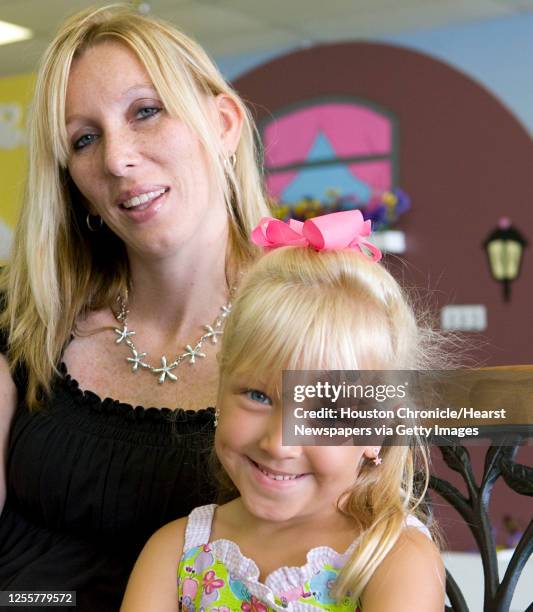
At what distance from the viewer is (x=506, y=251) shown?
223 inches

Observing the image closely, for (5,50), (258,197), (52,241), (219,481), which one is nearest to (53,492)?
(219,481)

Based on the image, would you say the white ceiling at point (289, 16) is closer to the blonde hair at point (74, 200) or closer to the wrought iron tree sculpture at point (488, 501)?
the blonde hair at point (74, 200)

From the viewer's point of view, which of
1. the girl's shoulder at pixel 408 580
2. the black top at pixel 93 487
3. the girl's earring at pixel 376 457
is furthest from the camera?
the black top at pixel 93 487

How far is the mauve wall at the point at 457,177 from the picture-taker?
18.5 ft

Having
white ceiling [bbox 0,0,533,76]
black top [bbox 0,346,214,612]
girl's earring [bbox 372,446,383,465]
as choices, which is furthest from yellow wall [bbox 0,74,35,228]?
girl's earring [bbox 372,446,383,465]

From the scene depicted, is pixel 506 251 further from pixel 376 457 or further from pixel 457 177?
pixel 376 457

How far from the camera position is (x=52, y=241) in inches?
67.2

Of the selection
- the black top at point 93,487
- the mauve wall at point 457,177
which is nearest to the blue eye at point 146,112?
the black top at point 93,487

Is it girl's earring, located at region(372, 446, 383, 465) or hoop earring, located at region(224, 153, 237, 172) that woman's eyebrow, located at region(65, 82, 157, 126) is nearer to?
hoop earring, located at region(224, 153, 237, 172)

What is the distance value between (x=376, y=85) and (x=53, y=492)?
4896mm

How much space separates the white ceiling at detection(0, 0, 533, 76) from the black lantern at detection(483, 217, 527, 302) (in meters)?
1.17

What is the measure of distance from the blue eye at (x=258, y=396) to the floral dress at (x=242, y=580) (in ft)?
0.57

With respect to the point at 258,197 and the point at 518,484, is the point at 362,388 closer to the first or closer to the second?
the point at 518,484

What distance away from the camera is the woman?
149 cm
